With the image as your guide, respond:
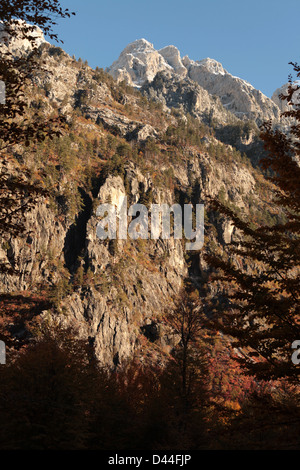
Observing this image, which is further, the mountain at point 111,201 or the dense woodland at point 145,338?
the mountain at point 111,201

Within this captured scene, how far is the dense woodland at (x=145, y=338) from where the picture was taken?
8.11 meters

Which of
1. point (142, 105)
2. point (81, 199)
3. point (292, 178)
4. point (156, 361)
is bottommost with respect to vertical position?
point (156, 361)

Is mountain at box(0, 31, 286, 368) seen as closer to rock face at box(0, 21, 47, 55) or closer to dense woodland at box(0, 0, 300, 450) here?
dense woodland at box(0, 0, 300, 450)

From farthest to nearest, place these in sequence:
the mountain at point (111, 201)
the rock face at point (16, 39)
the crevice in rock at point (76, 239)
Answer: the crevice in rock at point (76, 239) < the mountain at point (111, 201) < the rock face at point (16, 39)

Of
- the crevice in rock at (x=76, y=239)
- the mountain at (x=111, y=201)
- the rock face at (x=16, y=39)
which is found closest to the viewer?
the rock face at (x=16, y=39)

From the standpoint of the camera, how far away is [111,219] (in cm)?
6912

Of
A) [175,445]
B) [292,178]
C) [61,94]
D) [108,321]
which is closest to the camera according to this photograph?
[292,178]

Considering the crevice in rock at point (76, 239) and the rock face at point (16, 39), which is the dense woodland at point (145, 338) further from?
the crevice in rock at point (76, 239)

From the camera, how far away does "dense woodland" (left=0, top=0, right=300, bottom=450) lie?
8.11 metres

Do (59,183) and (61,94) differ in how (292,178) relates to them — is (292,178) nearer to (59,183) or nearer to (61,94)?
(59,183)

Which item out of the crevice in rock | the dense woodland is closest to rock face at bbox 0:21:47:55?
the dense woodland

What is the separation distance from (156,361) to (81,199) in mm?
36952

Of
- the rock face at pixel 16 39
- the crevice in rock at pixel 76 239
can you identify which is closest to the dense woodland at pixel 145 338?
the rock face at pixel 16 39
